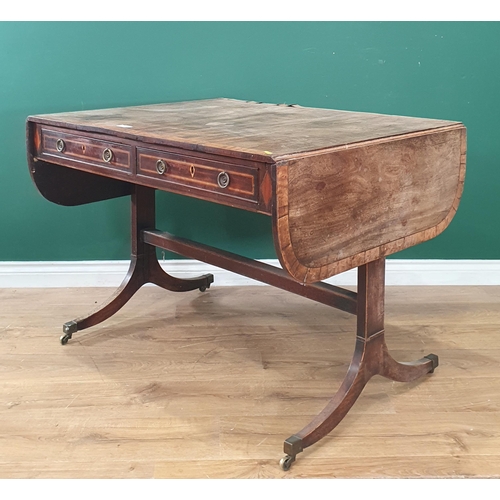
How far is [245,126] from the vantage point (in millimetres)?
2174

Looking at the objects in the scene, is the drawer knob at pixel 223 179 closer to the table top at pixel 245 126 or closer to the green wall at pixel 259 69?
the table top at pixel 245 126

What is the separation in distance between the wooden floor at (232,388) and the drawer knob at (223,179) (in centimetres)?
69

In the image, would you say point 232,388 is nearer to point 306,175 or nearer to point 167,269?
point 306,175

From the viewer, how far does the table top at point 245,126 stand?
189cm

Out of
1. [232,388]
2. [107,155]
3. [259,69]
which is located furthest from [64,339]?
[259,69]

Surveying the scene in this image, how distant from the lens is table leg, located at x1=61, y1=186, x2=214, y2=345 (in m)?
2.79

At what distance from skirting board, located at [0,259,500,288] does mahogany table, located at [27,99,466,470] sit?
639 mm

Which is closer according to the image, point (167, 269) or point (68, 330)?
point (68, 330)

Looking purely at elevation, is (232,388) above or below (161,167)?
below

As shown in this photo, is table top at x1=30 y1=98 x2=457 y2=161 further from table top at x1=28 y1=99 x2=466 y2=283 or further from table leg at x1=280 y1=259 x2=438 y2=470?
table leg at x1=280 y1=259 x2=438 y2=470

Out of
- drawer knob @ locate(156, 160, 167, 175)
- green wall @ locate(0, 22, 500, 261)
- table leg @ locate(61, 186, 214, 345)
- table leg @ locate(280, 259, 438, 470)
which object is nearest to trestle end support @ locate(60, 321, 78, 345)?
table leg @ locate(61, 186, 214, 345)

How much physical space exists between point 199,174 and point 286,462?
74 centimetres

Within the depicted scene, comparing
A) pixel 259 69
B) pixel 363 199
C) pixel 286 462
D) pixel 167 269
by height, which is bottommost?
pixel 286 462

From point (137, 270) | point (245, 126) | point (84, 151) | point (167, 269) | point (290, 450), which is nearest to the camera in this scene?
point (290, 450)
